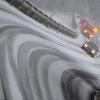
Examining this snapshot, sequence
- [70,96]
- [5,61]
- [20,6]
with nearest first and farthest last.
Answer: [5,61], [70,96], [20,6]

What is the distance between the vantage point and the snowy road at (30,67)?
1191cm

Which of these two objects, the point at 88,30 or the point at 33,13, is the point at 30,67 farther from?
the point at 88,30

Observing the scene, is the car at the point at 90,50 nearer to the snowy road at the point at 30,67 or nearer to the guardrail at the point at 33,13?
the guardrail at the point at 33,13

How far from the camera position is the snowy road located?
39.1 ft

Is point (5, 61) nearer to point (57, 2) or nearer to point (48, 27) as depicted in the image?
point (48, 27)

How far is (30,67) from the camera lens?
14.1 meters

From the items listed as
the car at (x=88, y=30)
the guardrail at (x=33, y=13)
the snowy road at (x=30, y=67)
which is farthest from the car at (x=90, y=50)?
the snowy road at (x=30, y=67)

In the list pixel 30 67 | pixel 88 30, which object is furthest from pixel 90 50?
pixel 30 67

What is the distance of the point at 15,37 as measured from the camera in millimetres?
16484

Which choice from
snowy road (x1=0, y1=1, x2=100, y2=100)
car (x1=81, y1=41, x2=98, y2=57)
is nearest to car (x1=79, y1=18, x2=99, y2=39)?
car (x1=81, y1=41, x2=98, y2=57)

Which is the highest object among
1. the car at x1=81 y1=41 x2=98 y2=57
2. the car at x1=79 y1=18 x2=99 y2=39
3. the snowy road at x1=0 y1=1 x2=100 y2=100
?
the car at x1=79 y1=18 x2=99 y2=39

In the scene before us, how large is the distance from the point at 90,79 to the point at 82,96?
12.1 feet

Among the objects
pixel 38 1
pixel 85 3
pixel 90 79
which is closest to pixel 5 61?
pixel 90 79

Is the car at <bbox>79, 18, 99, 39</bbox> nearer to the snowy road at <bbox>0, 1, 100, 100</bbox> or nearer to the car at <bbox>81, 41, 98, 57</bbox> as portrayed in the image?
the car at <bbox>81, 41, 98, 57</bbox>
